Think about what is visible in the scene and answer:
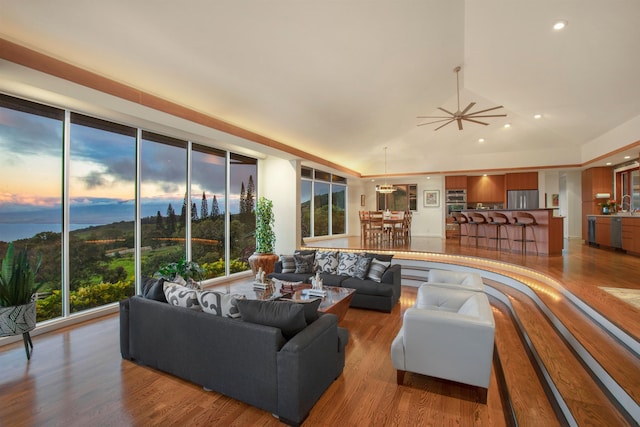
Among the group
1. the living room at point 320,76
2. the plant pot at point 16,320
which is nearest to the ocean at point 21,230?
the plant pot at point 16,320

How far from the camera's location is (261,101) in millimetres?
4918

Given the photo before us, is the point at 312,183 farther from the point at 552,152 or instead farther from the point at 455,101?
the point at 552,152

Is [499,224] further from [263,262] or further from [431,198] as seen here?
[263,262]

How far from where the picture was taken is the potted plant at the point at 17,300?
3.00m

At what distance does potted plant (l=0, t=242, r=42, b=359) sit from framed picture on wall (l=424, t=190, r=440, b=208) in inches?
441

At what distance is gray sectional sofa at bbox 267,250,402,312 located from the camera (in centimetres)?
445

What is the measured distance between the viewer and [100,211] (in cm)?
447

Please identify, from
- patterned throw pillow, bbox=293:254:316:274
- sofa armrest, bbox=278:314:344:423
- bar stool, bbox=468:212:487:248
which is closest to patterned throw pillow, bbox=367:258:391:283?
patterned throw pillow, bbox=293:254:316:274

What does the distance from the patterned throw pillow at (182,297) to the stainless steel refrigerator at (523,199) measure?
10.6 meters

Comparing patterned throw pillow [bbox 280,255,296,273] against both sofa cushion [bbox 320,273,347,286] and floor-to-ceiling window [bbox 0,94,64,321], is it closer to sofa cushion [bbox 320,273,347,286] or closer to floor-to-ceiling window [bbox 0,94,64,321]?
sofa cushion [bbox 320,273,347,286]

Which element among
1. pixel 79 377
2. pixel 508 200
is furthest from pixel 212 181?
pixel 508 200

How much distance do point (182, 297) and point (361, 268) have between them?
295 centimetres

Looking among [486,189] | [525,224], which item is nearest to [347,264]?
[525,224]

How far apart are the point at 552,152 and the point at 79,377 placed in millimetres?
11658
